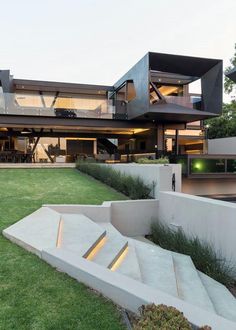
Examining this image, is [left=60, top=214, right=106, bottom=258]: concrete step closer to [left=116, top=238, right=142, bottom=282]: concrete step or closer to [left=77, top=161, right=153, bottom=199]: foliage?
[left=116, top=238, right=142, bottom=282]: concrete step

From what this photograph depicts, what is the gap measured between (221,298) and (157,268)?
3.37 feet

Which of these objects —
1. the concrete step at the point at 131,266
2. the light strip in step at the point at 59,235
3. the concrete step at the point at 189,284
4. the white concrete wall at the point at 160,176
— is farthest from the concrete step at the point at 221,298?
the white concrete wall at the point at 160,176

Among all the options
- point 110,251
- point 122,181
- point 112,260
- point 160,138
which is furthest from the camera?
point 160,138

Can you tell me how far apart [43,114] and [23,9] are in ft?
21.1

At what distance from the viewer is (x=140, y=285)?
291 cm

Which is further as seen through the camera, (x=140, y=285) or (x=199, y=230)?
(x=199, y=230)

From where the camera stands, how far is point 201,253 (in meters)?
5.60

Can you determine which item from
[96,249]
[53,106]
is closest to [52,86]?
[53,106]

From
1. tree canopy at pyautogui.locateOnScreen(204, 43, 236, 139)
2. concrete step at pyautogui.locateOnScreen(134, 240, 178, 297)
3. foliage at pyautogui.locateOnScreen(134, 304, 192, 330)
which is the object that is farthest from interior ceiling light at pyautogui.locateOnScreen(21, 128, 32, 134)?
foliage at pyautogui.locateOnScreen(134, 304, 192, 330)

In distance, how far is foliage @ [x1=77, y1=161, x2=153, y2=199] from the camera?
8.57 m

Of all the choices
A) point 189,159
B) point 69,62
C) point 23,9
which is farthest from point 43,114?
point 69,62

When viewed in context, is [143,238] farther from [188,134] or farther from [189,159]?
[188,134]

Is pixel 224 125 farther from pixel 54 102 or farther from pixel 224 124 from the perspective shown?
pixel 54 102

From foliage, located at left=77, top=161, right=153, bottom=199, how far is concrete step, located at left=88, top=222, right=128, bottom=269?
2.91 metres
